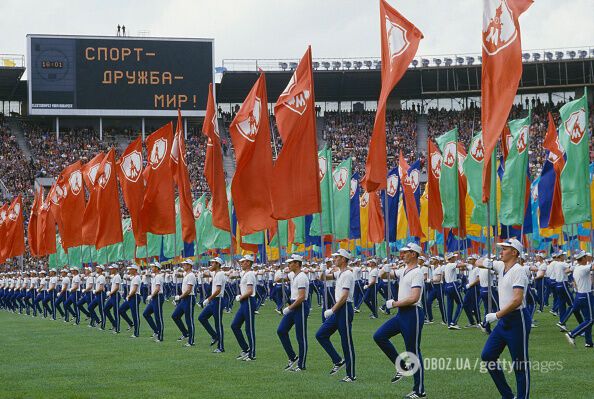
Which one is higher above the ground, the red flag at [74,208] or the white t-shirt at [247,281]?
the red flag at [74,208]

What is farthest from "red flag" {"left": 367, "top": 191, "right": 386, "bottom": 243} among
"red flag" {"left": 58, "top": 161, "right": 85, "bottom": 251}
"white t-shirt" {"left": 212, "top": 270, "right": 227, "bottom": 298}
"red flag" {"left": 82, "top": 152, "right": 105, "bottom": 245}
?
"white t-shirt" {"left": 212, "top": 270, "right": 227, "bottom": 298}

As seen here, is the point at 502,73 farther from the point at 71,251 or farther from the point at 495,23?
the point at 71,251

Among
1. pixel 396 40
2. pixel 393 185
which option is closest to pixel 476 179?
pixel 393 185

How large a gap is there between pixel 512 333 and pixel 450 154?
58.3 ft

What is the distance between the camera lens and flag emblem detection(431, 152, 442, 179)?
30.5 m

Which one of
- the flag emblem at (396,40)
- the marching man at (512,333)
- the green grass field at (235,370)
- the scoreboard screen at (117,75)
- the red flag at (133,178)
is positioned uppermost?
the scoreboard screen at (117,75)

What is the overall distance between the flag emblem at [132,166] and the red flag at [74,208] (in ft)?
16.9

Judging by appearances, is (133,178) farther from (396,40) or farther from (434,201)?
(396,40)

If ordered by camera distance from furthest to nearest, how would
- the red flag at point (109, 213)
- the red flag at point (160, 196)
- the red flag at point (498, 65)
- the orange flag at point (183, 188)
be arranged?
the red flag at point (109, 213), the red flag at point (160, 196), the orange flag at point (183, 188), the red flag at point (498, 65)

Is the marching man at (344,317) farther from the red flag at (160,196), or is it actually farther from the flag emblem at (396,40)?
the red flag at (160,196)

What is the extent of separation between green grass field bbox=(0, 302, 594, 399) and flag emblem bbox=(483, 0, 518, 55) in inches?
198

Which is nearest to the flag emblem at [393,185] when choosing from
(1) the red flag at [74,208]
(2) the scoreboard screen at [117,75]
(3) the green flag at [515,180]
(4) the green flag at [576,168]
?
(3) the green flag at [515,180]

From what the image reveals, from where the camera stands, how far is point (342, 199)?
35000 mm

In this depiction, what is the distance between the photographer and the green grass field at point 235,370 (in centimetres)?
1340
